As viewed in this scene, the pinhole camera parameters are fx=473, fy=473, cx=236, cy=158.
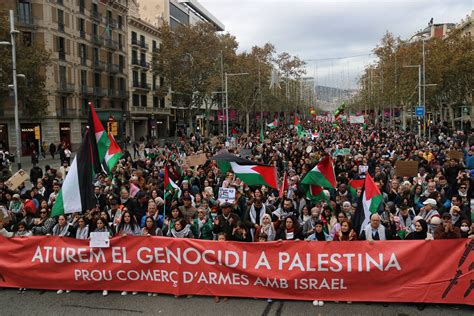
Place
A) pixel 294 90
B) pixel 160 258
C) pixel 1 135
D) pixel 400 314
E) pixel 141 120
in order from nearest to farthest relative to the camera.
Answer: pixel 400 314 < pixel 160 258 < pixel 1 135 < pixel 141 120 < pixel 294 90

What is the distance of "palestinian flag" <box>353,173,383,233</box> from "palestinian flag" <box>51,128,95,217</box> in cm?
457

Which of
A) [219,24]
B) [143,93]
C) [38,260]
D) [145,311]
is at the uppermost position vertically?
[219,24]

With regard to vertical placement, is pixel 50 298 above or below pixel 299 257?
below

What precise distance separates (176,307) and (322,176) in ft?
14.5

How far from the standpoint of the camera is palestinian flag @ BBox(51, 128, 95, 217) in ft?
25.8

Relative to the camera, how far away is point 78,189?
315 inches

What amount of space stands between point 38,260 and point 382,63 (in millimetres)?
50422

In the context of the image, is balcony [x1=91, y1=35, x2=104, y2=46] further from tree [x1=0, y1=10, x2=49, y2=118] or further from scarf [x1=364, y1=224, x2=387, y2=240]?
scarf [x1=364, y1=224, x2=387, y2=240]

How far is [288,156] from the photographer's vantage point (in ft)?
66.9

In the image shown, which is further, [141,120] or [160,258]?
[141,120]

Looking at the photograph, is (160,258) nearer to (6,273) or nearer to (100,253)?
(100,253)

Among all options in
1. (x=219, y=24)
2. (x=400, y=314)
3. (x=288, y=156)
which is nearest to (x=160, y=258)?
(x=400, y=314)

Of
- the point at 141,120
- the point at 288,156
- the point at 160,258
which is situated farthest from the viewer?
the point at 141,120

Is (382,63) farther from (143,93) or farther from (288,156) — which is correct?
(288,156)
